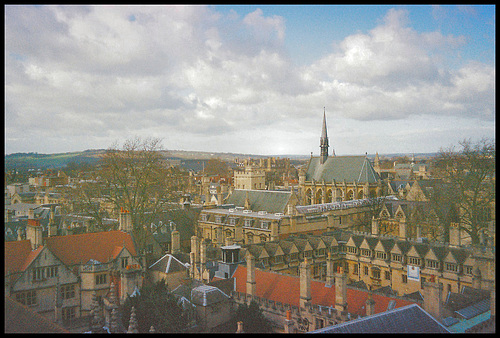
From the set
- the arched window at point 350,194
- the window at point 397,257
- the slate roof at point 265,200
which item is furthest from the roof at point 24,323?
the arched window at point 350,194

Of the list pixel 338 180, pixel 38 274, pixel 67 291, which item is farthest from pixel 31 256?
pixel 338 180

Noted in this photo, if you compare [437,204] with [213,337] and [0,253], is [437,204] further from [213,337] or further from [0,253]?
[0,253]

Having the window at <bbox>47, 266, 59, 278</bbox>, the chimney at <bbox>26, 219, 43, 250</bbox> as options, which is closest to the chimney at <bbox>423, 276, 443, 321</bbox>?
the window at <bbox>47, 266, 59, 278</bbox>

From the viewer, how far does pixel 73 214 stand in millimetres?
43469

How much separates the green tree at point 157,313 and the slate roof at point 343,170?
156 feet

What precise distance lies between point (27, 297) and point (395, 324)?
1899 centimetres

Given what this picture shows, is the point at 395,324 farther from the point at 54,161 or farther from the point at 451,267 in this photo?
the point at 54,161

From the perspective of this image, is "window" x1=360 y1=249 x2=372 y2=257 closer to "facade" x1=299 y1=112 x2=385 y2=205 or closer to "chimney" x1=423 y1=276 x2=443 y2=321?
"chimney" x1=423 y1=276 x2=443 y2=321

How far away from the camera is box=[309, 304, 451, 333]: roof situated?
15.4 m

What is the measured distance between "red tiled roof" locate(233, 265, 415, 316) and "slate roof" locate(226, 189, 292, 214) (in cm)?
2125

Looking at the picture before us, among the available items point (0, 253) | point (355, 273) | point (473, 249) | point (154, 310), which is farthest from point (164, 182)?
point (0, 253)

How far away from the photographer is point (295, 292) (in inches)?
951

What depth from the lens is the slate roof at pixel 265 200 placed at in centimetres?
4900

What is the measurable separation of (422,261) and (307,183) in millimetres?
38764
